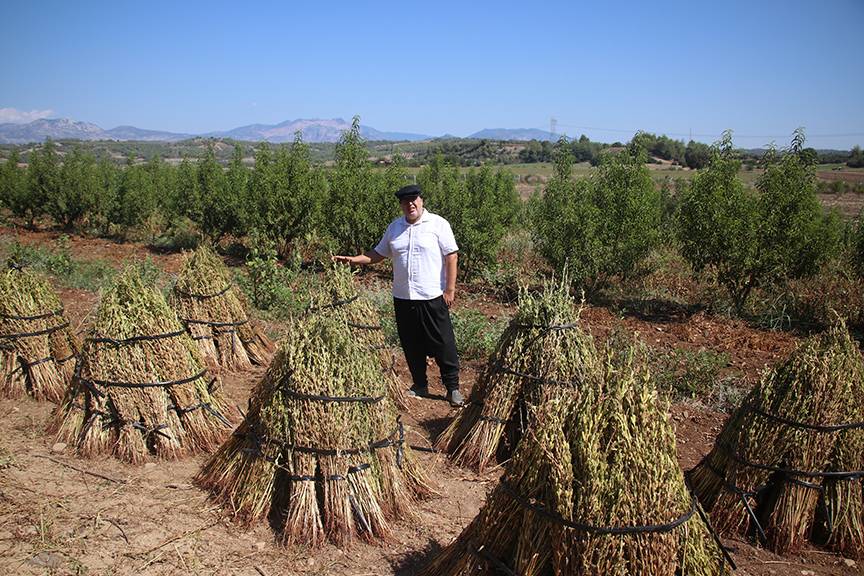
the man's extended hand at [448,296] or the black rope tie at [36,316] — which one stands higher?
the man's extended hand at [448,296]

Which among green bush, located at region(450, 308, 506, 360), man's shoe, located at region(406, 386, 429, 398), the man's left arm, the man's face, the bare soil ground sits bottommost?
the bare soil ground

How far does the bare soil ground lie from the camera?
3082 millimetres

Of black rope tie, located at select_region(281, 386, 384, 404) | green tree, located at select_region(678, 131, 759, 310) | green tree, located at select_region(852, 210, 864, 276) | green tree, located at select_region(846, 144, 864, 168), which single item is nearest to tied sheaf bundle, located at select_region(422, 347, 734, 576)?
black rope tie, located at select_region(281, 386, 384, 404)

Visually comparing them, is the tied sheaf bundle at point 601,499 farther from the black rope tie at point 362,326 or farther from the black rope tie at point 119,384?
the black rope tie at point 362,326

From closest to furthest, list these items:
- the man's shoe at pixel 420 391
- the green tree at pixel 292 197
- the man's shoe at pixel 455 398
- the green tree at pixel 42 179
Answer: the man's shoe at pixel 455 398, the man's shoe at pixel 420 391, the green tree at pixel 292 197, the green tree at pixel 42 179

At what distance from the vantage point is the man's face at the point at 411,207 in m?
4.88

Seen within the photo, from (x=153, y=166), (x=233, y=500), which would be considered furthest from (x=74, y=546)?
(x=153, y=166)

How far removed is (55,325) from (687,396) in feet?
19.4

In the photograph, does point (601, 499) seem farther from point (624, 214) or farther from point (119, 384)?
point (624, 214)

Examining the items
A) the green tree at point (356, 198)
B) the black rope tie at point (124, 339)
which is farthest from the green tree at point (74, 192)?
the black rope tie at point (124, 339)

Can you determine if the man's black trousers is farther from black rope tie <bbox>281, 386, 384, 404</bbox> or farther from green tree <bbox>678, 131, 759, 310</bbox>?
green tree <bbox>678, 131, 759, 310</bbox>

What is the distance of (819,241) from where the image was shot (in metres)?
9.10

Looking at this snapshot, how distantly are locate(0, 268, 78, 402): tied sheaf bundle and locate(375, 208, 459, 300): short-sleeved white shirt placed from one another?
308 cm

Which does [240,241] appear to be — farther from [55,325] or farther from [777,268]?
[777,268]
